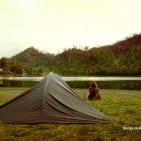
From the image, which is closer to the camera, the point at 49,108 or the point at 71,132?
the point at 71,132

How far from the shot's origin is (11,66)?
147500mm

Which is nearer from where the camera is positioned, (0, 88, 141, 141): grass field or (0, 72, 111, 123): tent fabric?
(0, 88, 141, 141): grass field

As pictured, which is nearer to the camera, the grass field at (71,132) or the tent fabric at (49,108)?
the grass field at (71,132)

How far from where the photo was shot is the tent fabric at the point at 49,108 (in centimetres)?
941

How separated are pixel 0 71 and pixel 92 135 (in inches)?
5339

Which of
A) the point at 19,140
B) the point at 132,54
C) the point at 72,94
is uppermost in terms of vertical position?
the point at 132,54

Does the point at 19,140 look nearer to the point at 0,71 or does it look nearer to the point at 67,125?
the point at 67,125

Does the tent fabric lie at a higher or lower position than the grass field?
higher

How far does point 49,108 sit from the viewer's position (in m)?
9.50

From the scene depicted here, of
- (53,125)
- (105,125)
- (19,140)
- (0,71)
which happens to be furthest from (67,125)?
(0,71)

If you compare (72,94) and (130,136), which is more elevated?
(72,94)

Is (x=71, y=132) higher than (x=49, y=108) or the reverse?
the reverse

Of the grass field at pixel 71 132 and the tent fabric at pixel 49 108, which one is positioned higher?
the tent fabric at pixel 49 108

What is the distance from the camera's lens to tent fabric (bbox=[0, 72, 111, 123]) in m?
9.41
